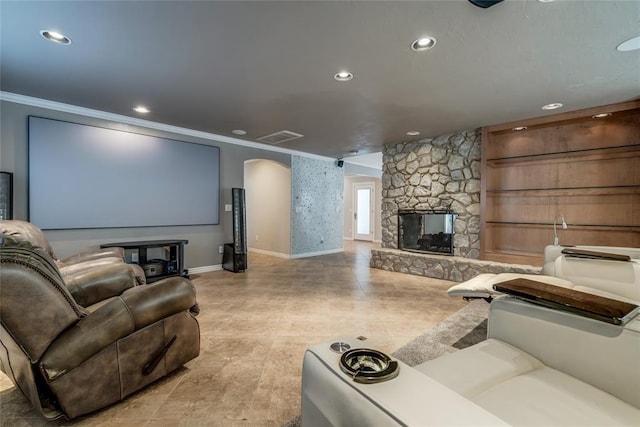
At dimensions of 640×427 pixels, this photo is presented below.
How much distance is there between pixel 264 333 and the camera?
261 centimetres

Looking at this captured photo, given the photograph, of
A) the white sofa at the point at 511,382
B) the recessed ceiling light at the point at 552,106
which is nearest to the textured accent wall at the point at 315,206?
the recessed ceiling light at the point at 552,106

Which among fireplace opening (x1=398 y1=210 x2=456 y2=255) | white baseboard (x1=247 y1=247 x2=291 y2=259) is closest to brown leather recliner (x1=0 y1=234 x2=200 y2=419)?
fireplace opening (x1=398 y1=210 x2=456 y2=255)

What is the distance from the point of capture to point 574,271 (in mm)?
2438

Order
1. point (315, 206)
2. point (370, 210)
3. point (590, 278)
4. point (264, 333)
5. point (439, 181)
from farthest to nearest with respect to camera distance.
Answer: point (370, 210) < point (315, 206) < point (439, 181) < point (264, 333) < point (590, 278)

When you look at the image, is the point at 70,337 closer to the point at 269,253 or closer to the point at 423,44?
the point at 423,44

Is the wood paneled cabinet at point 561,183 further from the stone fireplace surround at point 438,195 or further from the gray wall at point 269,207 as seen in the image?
the gray wall at point 269,207

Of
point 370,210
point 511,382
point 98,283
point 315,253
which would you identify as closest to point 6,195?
point 98,283

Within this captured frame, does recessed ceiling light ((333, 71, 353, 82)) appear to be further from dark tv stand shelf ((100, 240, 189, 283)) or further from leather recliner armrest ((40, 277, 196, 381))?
dark tv stand shelf ((100, 240, 189, 283))

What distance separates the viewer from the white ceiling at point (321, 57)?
1810 mm

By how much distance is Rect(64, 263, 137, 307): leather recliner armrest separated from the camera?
2096 millimetres

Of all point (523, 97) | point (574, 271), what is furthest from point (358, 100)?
point (574, 271)

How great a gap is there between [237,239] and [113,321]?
3.53 metres

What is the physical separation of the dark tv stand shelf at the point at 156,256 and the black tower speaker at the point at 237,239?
30.1 inches

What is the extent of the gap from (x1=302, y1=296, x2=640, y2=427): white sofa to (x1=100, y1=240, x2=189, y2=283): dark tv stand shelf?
12.9 ft
